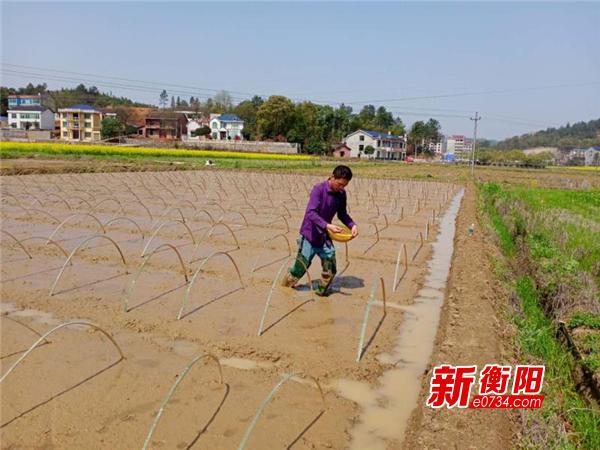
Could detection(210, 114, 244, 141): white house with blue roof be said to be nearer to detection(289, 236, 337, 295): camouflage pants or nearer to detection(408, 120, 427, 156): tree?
detection(408, 120, 427, 156): tree

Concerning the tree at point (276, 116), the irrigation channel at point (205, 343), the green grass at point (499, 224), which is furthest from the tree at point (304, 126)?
the irrigation channel at point (205, 343)

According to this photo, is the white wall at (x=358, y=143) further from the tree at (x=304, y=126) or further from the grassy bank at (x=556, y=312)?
the grassy bank at (x=556, y=312)

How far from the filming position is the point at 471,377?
11.4ft

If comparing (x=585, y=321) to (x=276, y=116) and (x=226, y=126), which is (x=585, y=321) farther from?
(x=226, y=126)

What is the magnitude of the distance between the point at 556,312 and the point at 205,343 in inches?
160

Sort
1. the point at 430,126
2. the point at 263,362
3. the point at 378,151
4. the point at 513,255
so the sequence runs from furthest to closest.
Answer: the point at 430,126 < the point at 378,151 < the point at 513,255 < the point at 263,362

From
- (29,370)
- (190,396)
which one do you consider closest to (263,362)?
(190,396)

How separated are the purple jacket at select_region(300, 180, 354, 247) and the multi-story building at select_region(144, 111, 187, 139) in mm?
66989

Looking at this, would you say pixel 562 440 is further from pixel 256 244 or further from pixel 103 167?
pixel 103 167

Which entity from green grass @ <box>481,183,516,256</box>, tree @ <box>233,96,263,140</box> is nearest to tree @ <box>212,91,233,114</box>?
tree @ <box>233,96,263,140</box>

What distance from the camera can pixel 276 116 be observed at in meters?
60.6

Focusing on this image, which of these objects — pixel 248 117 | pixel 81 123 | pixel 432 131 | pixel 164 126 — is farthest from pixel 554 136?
pixel 81 123

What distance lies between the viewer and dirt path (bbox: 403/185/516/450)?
3.03m

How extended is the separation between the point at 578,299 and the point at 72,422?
17.4ft
